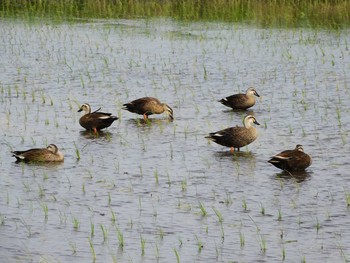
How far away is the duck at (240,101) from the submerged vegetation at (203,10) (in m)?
13.2

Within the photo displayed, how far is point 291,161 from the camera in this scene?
1584 centimetres

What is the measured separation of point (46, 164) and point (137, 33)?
58.8ft

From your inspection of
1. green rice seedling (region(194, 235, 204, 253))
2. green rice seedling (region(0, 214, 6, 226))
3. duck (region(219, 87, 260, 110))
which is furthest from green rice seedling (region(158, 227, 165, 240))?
duck (region(219, 87, 260, 110))

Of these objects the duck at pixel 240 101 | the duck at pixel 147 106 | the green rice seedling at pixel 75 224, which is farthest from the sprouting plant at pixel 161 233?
the duck at pixel 240 101

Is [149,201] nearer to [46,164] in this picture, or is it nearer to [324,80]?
[46,164]

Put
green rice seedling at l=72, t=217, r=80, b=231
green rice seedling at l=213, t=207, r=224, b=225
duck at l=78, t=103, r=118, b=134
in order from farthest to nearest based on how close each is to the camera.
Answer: duck at l=78, t=103, r=118, b=134 → green rice seedling at l=213, t=207, r=224, b=225 → green rice seedling at l=72, t=217, r=80, b=231

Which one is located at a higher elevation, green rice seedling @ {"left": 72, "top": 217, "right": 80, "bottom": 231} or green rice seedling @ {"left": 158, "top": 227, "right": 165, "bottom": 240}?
green rice seedling @ {"left": 72, "top": 217, "right": 80, "bottom": 231}

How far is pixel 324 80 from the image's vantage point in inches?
1000

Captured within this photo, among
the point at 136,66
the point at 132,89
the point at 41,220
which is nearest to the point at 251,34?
the point at 136,66

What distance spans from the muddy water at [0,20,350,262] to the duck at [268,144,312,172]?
0.66ft

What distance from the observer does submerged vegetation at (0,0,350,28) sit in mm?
36094

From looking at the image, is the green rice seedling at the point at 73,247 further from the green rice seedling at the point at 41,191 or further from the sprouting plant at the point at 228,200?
the sprouting plant at the point at 228,200

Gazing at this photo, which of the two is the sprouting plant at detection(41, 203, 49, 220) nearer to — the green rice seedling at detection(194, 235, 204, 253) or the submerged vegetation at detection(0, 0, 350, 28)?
the green rice seedling at detection(194, 235, 204, 253)

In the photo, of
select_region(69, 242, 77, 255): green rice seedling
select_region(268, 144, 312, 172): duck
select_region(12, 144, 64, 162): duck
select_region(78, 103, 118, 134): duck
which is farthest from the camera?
select_region(78, 103, 118, 134): duck
